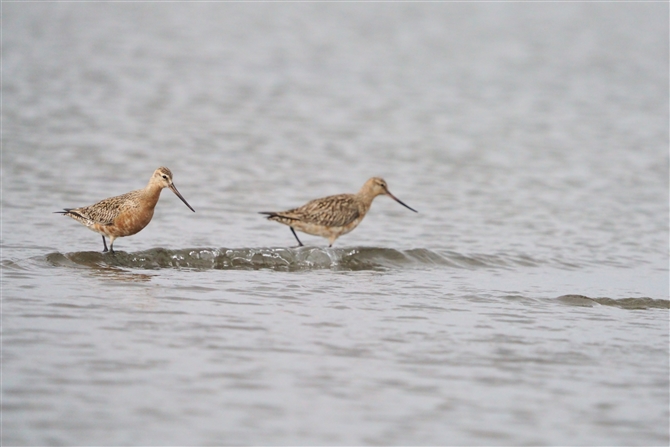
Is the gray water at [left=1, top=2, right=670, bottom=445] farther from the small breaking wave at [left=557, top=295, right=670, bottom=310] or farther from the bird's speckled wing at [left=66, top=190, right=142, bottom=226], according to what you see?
the bird's speckled wing at [left=66, top=190, right=142, bottom=226]

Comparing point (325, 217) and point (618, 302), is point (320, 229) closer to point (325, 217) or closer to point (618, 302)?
point (325, 217)

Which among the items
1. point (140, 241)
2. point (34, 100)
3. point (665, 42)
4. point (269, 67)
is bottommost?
point (140, 241)

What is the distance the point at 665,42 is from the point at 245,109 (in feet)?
50.7

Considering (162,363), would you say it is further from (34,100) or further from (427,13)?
(427,13)

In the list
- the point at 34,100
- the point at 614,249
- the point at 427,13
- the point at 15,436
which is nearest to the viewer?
the point at 15,436

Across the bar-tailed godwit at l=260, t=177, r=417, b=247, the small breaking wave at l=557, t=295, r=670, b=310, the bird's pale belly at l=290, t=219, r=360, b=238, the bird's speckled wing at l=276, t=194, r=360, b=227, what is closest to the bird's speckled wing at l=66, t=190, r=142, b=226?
the bar-tailed godwit at l=260, t=177, r=417, b=247

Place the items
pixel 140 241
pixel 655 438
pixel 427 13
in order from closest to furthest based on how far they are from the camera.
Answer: pixel 655 438, pixel 140 241, pixel 427 13

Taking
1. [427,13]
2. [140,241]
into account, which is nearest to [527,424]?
[140,241]

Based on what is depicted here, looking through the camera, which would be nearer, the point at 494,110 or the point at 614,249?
the point at 614,249

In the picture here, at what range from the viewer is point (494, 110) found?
18.7 m

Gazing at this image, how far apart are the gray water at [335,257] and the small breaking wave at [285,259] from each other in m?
0.02

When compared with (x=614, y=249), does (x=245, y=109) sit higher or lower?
higher

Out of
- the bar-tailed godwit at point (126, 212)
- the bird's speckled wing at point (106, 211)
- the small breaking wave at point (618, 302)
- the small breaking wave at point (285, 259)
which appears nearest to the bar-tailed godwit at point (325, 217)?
the small breaking wave at point (285, 259)

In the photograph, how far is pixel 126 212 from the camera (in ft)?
27.0
